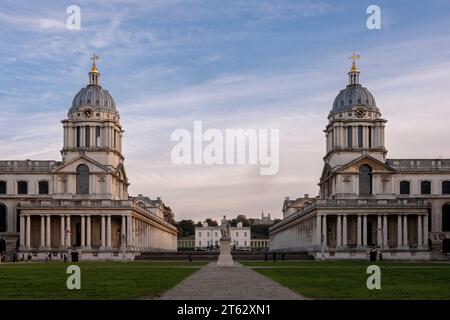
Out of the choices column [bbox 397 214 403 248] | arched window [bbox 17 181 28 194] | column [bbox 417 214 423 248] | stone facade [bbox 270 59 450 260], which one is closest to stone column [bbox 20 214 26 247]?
arched window [bbox 17 181 28 194]

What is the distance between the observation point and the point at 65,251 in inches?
4323

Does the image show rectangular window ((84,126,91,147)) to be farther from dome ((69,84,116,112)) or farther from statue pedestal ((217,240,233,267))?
statue pedestal ((217,240,233,267))

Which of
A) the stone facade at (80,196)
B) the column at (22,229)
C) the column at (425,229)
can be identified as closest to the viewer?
the column at (425,229)

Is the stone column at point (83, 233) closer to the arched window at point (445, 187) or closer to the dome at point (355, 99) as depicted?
the dome at point (355, 99)

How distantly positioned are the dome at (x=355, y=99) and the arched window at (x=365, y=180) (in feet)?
32.3

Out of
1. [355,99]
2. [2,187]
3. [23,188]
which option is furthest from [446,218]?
[2,187]

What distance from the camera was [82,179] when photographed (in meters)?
121

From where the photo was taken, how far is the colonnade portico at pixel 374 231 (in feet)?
367

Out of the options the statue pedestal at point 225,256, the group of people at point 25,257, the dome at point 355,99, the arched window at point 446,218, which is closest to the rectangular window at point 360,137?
the dome at point 355,99

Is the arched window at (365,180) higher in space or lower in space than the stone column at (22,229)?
higher

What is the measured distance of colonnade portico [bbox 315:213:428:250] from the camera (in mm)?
111750
